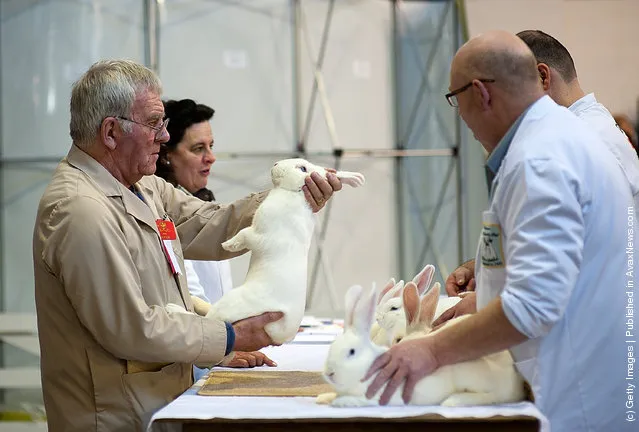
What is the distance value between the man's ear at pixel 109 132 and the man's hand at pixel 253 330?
57 centimetres

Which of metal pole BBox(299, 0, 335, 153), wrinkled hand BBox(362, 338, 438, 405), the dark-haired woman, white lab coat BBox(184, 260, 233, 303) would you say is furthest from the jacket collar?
metal pole BBox(299, 0, 335, 153)

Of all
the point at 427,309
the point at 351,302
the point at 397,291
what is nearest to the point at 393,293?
the point at 397,291

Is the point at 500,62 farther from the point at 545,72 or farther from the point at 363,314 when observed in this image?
the point at 545,72

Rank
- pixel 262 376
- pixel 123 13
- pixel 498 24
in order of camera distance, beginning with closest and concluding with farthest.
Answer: pixel 262 376
pixel 498 24
pixel 123 13

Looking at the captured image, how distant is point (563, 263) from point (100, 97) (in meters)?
1.26

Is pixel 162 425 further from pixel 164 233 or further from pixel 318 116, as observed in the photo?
pixel 318 116

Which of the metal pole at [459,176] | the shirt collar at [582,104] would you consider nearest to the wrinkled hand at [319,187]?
the shirt collar at [582,104]

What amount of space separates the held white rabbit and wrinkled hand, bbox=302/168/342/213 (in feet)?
0.04

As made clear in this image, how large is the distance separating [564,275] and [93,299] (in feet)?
3.51

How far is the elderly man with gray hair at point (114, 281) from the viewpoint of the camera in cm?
213

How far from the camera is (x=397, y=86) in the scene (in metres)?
8.09

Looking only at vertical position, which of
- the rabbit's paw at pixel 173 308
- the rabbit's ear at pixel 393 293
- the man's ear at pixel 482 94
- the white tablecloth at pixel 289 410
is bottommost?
the white tablecloth at pixel 289 410

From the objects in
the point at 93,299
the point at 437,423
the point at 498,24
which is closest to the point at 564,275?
the point at 437,423

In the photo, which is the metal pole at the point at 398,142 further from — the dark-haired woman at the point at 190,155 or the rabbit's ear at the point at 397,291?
the rabbit's ear at the point at 397,291
